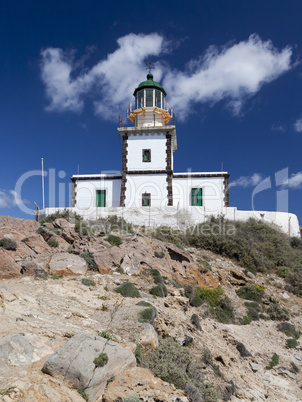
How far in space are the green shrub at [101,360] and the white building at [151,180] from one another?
1960 centimetres

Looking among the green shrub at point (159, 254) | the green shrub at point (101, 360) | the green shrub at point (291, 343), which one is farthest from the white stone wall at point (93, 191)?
the green shrub at point (101, 360)

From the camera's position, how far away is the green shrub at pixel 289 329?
42.2ft

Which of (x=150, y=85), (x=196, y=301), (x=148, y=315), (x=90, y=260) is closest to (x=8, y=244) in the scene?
(x=90, y=260)

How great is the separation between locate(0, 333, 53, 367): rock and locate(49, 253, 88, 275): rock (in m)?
6.13

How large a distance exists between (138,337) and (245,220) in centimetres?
1924

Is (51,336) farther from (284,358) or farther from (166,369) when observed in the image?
(284,358)

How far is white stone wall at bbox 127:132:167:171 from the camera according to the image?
26298mm

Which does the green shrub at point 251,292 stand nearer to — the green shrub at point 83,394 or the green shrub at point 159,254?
the green shrub at point 159,254

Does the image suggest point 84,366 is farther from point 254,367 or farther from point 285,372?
point 285,372

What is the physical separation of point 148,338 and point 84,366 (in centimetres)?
262

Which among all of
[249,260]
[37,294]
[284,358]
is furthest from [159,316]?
[249,260]

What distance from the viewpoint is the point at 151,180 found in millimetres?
26109

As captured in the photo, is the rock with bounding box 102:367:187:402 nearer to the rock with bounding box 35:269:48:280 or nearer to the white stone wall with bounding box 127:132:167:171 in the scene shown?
the rock with bounding box 35:269:48:280

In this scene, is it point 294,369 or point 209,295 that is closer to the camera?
point 294,369
